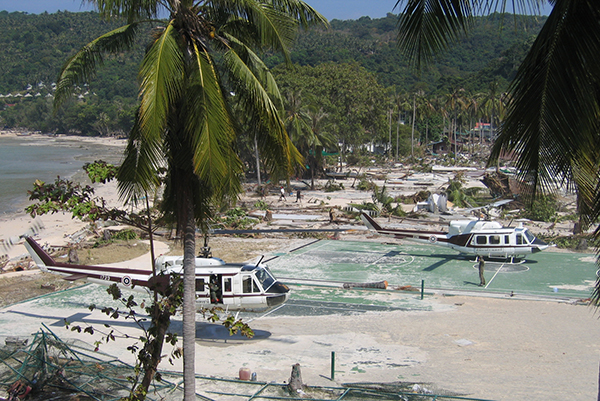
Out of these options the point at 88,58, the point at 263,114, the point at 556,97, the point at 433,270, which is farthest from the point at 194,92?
the point at 433,270

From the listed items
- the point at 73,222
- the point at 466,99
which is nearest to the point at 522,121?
the point at 73,222

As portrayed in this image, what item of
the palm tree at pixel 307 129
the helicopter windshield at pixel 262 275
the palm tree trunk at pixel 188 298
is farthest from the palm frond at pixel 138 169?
the palm tree at pixel 307 129

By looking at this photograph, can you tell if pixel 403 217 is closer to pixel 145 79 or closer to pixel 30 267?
pixel 30 267

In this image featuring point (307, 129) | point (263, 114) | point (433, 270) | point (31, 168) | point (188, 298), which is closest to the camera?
point (263, 114)

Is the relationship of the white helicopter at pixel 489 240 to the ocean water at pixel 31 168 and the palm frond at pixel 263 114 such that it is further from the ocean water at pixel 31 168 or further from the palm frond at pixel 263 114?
the ocean water at pixel 31 168

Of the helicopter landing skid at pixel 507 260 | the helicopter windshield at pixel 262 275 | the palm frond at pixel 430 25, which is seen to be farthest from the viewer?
the helicopter landing skid at pixel 507 260

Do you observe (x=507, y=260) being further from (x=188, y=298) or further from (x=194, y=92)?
(x=194, y=92)
